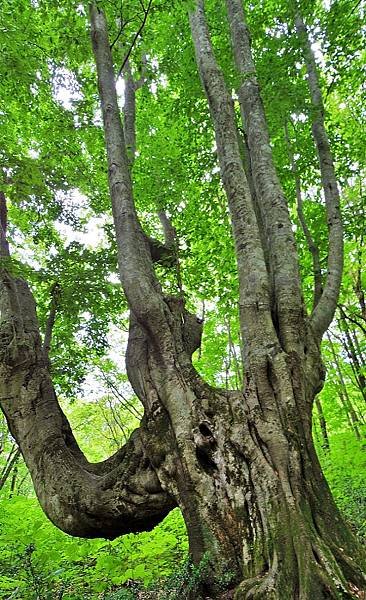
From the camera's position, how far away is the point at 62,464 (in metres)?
3.74

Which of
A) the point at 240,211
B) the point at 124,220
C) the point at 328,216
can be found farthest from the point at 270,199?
the point at 124,220

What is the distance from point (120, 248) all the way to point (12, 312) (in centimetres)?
150

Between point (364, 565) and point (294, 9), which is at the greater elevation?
point (294, 9)

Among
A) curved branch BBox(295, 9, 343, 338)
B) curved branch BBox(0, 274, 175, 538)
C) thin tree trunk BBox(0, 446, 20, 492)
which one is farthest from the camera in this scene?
thin tree trunk BBox(0, 446, 20, 492)

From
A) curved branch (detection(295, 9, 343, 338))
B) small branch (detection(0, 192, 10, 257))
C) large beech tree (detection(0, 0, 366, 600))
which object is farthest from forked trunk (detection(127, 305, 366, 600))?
small branch (detection(0, 192, 10, 257))

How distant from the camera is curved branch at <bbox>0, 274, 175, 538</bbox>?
11.3 feet

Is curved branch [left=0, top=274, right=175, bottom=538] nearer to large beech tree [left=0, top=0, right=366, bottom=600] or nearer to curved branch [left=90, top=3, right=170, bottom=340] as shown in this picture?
large beech tree [left=0, top=0, right=366, bottom=600]

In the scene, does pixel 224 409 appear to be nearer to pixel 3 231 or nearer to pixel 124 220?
pixel 124 220

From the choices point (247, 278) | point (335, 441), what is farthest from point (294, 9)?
point (335, 441)

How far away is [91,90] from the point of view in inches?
292

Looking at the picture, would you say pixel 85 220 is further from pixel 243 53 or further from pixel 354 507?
pixel 354 507

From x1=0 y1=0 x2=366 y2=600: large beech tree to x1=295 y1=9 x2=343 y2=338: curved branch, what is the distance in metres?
0.01

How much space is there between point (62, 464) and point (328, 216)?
3619 mm

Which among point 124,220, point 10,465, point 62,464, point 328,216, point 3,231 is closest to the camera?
point 62,464
